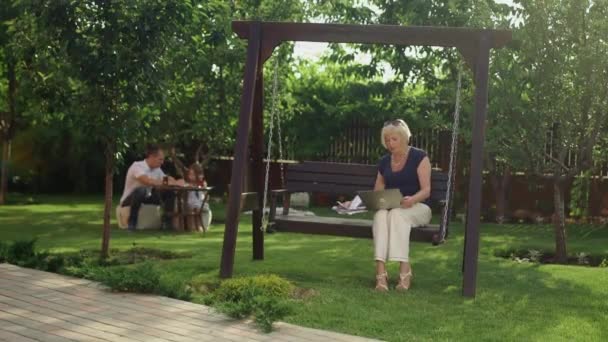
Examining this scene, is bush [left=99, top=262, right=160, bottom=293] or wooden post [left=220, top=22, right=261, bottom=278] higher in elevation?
wooden post [left=220, top=22, right=261, bottom=278]

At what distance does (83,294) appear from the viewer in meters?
8.30

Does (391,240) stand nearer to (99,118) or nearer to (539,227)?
(99,118)

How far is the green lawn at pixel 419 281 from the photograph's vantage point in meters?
7.42

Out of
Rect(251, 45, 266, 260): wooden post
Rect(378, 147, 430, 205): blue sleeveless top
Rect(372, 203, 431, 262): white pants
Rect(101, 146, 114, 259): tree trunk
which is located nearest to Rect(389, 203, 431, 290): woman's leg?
Rect(372, 203, 431, 262): white pants

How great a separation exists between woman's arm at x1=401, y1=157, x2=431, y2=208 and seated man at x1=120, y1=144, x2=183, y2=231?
6.14 metres

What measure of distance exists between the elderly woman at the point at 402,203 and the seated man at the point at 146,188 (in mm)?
5793

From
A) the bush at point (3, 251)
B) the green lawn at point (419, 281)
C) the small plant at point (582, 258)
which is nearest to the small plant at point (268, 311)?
the green lawn at point (419, 281)

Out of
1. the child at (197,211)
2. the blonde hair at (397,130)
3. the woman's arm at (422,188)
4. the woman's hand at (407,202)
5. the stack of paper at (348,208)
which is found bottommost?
the child at (197,211)

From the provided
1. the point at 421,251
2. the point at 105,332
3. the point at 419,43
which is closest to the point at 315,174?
the point at 421,251

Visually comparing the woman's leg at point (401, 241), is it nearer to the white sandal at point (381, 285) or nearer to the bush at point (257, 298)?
the white sandal at point (381, 285)

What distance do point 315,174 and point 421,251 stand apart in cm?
204

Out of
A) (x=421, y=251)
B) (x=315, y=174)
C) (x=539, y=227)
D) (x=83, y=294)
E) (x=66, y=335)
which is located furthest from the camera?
(x=539, y=227)

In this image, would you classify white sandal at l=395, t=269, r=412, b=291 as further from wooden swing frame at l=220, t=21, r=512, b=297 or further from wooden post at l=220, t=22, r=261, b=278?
wooden post at l=220, t=22, r=261, b=278

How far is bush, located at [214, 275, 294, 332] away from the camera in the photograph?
713 cm
